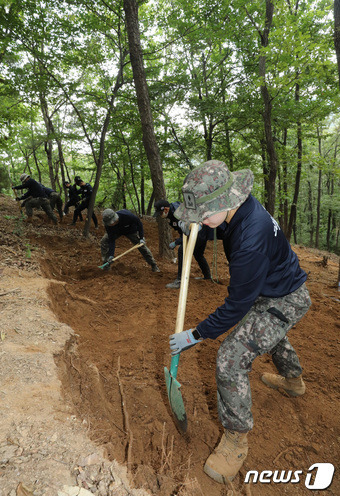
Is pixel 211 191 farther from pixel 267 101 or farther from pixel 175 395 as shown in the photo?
pixel 267 101

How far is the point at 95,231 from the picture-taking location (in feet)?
35.9

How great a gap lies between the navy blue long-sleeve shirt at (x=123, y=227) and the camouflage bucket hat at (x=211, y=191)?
487 centimetres

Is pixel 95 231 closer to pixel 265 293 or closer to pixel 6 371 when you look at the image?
pixel 6 371

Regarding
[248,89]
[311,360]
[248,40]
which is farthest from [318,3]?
[311,360]

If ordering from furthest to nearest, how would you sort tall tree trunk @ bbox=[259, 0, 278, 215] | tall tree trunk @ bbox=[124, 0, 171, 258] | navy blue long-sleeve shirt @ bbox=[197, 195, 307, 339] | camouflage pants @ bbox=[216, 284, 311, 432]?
tall tree trunk @ bbox=[259, 0, 278, 215]
tall tree trunk @ bbox=[124, 0, 171, 258]
camouflage pants @ bbox=[216, 284, 311, 432]
navy blue long-sleeve shirt @ bbox=[197, 195, 307, 339]

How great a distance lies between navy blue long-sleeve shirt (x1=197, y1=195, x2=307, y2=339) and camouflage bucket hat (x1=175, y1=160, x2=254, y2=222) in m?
0.14

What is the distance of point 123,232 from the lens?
22.6 feet

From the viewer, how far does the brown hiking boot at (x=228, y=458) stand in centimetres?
203

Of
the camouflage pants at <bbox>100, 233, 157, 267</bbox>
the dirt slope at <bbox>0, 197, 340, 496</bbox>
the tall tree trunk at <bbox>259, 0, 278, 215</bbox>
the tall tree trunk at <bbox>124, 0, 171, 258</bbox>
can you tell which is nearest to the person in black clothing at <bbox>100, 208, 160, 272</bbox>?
the camouflage pants at <bbox>100, 233, 157, 267</bbox>

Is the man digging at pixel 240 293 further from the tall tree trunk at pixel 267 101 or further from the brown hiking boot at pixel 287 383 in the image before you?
the tall tree trunk at pixel 267 101

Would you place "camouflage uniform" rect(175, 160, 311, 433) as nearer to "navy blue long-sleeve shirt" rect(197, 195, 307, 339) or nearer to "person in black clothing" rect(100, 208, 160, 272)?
"navy blue long-sleeve shirt" rect(197, 195, 307, 339)

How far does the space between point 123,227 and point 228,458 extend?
552cm

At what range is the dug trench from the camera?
204 centimetres

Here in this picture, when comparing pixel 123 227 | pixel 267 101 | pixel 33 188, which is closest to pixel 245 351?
pixel 123 227
